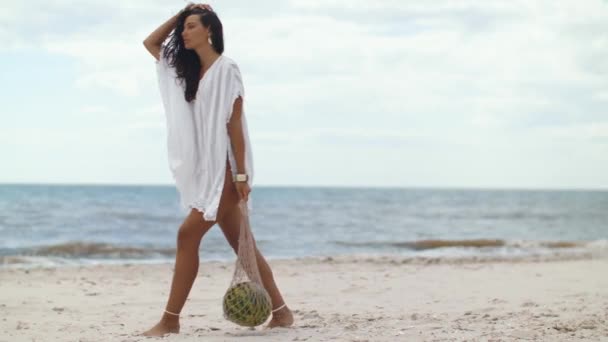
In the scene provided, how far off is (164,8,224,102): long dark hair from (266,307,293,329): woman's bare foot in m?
1.46

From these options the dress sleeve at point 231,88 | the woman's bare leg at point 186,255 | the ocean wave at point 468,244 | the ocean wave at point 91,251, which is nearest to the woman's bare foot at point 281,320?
the woman's bare leg at point 186,255

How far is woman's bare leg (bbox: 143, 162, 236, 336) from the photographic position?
4.03 m

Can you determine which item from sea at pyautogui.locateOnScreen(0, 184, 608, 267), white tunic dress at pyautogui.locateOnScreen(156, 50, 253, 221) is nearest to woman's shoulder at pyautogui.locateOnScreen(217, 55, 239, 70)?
white tunic dress at pyautogui.locateOnScreen(156, 50, 253, 221)

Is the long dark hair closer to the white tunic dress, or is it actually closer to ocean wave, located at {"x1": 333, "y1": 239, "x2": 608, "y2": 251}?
the white tunic dress

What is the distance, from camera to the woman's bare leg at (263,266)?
4191 mm

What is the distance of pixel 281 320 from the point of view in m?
4.48

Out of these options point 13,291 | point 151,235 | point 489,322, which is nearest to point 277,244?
point 151,235

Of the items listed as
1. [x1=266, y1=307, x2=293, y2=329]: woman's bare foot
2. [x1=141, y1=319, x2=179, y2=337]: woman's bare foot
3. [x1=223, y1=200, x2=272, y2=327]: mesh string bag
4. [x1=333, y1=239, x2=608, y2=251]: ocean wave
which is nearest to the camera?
[x1=223, y1=200, x2=272, y2=327]: mesh string bag

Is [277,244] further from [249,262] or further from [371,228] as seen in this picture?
[249,262]

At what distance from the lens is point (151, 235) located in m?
19.6

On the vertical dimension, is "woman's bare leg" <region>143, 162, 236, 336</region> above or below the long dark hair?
below

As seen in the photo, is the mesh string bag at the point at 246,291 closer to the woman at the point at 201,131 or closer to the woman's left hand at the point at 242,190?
the woman's left hand at the point at 242,190

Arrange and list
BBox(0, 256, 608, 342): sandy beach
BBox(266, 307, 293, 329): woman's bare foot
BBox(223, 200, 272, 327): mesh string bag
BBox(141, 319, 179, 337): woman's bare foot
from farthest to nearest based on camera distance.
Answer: BBox(266, 307, 293, 329): woman's bare foot < BBox(0, 256, 608, 342): sandy beach < BBox(141, 319, 179, 337): woman's bare foot < BBox(223, 200, 272, 327): mesh string bag

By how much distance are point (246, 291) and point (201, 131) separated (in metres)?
0.95
